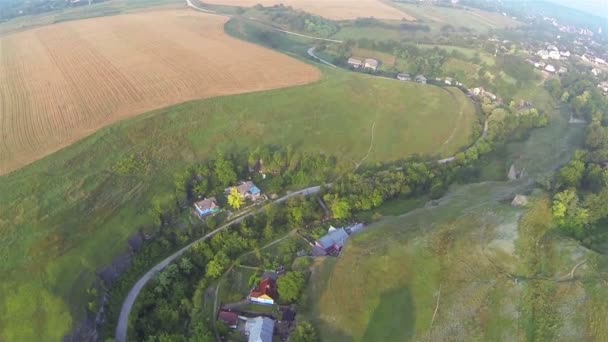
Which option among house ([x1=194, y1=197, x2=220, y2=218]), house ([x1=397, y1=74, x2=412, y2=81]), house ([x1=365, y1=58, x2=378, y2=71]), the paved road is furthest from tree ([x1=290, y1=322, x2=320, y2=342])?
house ([x1=365, y1=58, x2=378, y2=71])

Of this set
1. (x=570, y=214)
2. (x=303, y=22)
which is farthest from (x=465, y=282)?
(x=303, y=22)

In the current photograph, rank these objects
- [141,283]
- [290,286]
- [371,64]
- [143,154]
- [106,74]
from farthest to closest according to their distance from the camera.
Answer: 1. [371,64]
2. [106,74]
3. [143,154]
4. [141,283]
5. [290,286]

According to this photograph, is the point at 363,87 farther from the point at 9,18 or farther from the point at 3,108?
the point at 9,18

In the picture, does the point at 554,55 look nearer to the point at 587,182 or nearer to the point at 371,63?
the point at 371,63

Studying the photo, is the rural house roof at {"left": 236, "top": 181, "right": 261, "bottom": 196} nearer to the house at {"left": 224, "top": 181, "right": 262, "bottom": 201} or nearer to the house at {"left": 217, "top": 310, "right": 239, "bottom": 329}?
the house at {"left": 224, "top": 181, "right": 262, "bottom": 201}

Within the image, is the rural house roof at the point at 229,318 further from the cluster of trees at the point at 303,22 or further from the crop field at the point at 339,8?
the crop field at the point at 339,8
